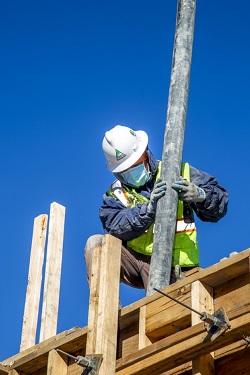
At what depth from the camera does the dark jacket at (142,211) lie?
9711 millimetres

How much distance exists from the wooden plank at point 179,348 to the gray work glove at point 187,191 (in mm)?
2108

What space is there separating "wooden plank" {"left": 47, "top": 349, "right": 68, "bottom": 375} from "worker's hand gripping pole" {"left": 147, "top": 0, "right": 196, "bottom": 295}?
950mm

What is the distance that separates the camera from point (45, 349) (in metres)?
8.40

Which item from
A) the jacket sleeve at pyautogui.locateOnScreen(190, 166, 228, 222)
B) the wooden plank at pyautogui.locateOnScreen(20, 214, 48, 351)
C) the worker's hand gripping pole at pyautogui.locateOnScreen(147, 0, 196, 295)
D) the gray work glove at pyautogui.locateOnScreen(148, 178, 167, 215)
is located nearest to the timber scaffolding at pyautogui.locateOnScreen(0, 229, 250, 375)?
the worker's hand gripping pole at pyautogui.locateOnScreen(147, 0, 196, 295)

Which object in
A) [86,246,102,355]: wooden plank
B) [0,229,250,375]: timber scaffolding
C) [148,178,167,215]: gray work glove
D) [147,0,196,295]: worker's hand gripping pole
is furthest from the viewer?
[148,178,167,215]: gray work glove

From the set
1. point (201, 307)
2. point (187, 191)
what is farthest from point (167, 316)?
point (187, 191)

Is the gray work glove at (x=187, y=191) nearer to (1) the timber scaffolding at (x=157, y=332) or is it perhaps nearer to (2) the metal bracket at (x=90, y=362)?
(1) the timber scaffolding at (x=157, y=332)

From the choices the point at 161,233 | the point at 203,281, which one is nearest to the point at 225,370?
the point at 203,281

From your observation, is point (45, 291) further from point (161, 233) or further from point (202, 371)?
point (202, 371)

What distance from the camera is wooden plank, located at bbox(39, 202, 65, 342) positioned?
37.6ft

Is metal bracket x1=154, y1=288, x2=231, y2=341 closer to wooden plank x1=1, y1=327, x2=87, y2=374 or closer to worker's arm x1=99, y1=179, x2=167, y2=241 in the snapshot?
wooden plank x1=1, y1=327, x2=87, y2=374

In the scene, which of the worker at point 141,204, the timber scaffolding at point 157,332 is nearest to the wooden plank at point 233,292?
the timber scaffolding at point 157,332

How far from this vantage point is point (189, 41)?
1016cm

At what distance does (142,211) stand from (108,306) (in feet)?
5.74
